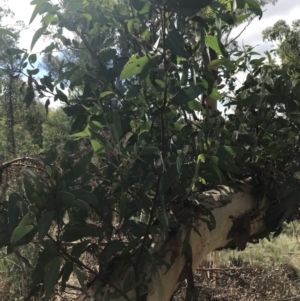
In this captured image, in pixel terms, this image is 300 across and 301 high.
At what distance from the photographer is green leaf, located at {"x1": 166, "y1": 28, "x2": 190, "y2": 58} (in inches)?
27.6

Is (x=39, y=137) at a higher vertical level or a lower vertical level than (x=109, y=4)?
higher

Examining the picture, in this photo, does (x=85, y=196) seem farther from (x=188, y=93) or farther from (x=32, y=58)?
(x=32, y=58)

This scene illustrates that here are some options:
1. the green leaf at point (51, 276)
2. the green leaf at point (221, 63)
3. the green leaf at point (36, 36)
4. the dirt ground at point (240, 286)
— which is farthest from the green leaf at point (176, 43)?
the dirt ground at point (240, 286)

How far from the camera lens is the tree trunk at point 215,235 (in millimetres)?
986

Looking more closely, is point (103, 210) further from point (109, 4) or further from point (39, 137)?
point (39, 137)

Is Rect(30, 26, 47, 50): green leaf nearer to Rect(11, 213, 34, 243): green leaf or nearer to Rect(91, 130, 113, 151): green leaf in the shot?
Rect(91, 130, 113, 151): green leaf

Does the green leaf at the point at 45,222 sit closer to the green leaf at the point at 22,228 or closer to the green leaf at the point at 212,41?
the green leaf at the point at 22,228

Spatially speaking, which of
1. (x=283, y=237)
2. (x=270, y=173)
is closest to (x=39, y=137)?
(x=283, y=237)

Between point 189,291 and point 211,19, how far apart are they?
641 millimetres

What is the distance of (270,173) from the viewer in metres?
1.37

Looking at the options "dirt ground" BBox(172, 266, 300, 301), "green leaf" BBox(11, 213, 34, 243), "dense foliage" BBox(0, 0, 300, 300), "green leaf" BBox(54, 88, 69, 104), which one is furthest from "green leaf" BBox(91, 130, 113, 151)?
"dirt ground" BBox(172, 266, 300, 301)

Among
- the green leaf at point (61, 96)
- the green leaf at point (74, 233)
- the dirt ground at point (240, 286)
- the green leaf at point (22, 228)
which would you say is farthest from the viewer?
the dirt ground at point (240, 286)

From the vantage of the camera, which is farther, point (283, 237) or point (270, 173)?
point (283, 237)

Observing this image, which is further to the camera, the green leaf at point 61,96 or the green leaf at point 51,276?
the green leaf at point 61,96
